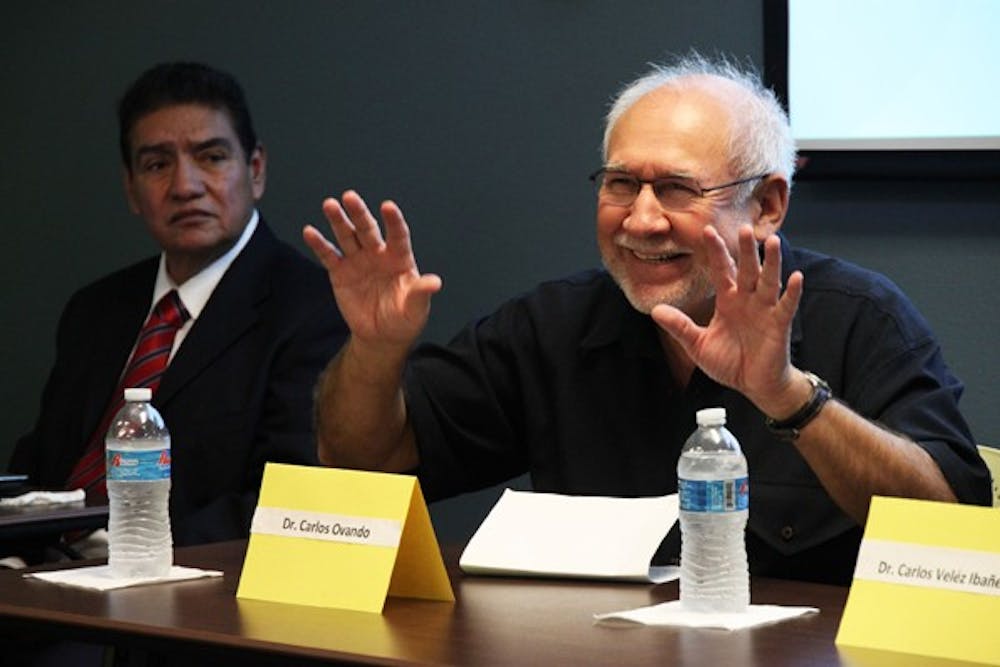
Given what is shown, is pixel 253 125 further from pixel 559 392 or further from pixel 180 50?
pixel 559 392

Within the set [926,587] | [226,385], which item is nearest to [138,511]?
[926,587]

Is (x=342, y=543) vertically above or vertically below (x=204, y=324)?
above

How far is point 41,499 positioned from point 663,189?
52.2 inches

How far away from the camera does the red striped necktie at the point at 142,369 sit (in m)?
3.85

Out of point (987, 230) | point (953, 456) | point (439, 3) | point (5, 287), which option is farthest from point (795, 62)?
point (5, 287)

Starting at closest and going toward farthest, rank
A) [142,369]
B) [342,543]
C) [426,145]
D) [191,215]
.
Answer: [342,543] < [142,369] < [191,215] < [426,145]

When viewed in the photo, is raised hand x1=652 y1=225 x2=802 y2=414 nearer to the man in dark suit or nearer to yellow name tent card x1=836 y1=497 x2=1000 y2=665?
yellow name tent card x1=836 y1=497 x2=1000 y2=665

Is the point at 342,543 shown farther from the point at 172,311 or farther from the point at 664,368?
the point at 172,311

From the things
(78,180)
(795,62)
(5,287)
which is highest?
(795,62)

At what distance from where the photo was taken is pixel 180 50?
4.61 meters

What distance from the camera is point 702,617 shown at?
6.39 feet

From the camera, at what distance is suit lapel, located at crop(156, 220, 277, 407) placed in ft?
12.5

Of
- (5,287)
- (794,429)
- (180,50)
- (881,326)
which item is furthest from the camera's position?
(5,287)

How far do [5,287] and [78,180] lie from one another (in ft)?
1.33
